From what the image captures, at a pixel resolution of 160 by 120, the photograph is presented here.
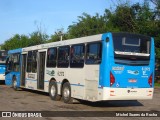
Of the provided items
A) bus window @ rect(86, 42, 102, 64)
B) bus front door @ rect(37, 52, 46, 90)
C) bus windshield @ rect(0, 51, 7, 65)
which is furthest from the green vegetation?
bus window @ rect(86, 42, 102, 64)

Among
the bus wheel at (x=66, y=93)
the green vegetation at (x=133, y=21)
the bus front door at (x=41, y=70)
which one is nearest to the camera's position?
the bus wheel at (x=66, y=93)

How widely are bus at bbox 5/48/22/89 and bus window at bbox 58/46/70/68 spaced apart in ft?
22.6

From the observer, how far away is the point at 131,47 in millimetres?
14656

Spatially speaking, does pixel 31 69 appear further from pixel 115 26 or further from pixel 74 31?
pixel 74 31

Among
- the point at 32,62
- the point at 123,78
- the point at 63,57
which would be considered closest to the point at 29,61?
the point at 32,62

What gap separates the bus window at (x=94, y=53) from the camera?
569 inches

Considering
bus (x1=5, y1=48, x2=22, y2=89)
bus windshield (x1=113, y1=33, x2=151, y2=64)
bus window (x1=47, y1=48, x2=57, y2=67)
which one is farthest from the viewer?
bus (x1=5, y1=48, x2=22, y2=89)

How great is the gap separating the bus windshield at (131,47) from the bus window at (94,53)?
627mm

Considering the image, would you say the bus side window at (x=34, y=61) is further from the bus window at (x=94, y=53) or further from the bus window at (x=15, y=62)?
the bus window at (x=94, y=53)

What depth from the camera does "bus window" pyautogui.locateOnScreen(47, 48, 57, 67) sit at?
18.5 m

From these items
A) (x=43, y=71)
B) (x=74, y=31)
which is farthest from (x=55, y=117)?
(x=74, y=31)

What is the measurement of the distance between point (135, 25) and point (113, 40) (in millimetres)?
27123

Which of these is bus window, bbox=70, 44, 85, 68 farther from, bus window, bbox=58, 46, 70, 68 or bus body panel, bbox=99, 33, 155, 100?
bus body panel, bbox=99, 33, 155, 100

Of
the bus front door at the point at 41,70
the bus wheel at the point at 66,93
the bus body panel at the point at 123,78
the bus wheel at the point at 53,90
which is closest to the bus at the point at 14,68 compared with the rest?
the bus front door at the point at 41,70
